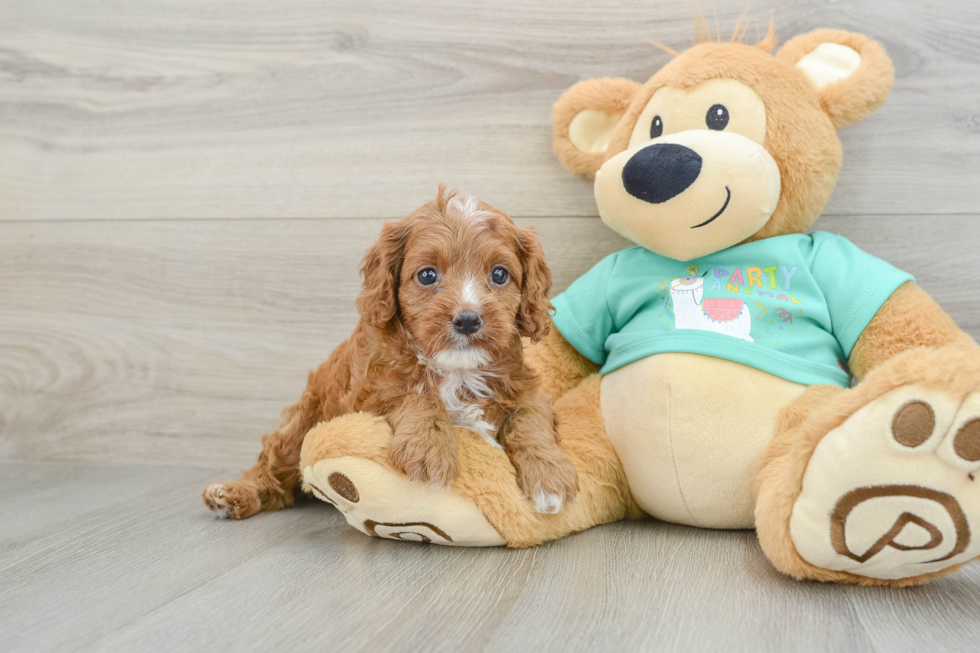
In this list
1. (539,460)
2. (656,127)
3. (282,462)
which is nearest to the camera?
(539,460)

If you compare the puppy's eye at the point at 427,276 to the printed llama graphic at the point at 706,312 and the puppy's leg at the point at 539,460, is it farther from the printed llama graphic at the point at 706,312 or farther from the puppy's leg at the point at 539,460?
the printed llama graphic at the point at 706,312

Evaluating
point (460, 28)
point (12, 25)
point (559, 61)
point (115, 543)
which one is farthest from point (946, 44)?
point (12, 25)

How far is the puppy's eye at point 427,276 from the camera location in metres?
1.31

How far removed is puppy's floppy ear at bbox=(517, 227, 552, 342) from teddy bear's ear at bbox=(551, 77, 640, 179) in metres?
0.45

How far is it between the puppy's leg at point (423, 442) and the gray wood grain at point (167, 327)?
74cm

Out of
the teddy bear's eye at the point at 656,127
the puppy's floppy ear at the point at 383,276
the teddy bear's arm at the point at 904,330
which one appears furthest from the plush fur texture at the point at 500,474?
the teddy bear's eye at the point at 656,127

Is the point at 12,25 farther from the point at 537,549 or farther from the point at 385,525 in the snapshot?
the point at 537,549

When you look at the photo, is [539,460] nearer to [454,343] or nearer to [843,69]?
[454,343]

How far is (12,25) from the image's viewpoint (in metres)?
2.21

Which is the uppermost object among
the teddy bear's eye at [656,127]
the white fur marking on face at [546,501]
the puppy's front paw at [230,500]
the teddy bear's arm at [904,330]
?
the teddy bear's eye at [656,127]

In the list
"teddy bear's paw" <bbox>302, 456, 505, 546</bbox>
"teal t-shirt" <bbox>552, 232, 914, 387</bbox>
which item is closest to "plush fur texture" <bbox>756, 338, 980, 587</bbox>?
"teal t-shirt" <bbox>552, 232, 914, 387</bbox>

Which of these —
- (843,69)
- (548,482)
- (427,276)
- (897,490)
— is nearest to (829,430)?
(897,490)

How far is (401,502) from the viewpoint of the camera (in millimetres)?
1298

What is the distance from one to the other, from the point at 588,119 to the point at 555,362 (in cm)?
61
